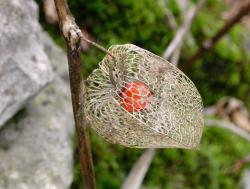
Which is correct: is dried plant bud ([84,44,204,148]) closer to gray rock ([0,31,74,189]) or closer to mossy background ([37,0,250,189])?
gray rock ([0,31,74,189])

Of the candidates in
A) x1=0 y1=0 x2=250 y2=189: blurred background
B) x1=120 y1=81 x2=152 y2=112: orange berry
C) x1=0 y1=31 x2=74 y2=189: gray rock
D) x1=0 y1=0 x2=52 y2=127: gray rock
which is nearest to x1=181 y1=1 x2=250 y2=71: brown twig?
x1=0 y1=0 x2=250 y2=189: blurred background

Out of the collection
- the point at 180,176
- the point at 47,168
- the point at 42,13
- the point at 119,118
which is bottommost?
the point at 180,176

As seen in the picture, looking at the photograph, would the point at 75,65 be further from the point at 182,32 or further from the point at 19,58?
the point at 182,32

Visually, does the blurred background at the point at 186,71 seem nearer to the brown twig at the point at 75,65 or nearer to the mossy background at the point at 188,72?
the mossy background at the point at 188,72

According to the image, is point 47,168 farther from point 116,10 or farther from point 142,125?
point 116,10

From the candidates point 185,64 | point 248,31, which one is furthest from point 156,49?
point 248,31

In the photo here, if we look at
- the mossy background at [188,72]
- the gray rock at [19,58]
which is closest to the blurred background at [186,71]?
the mossy background at [188,72]
